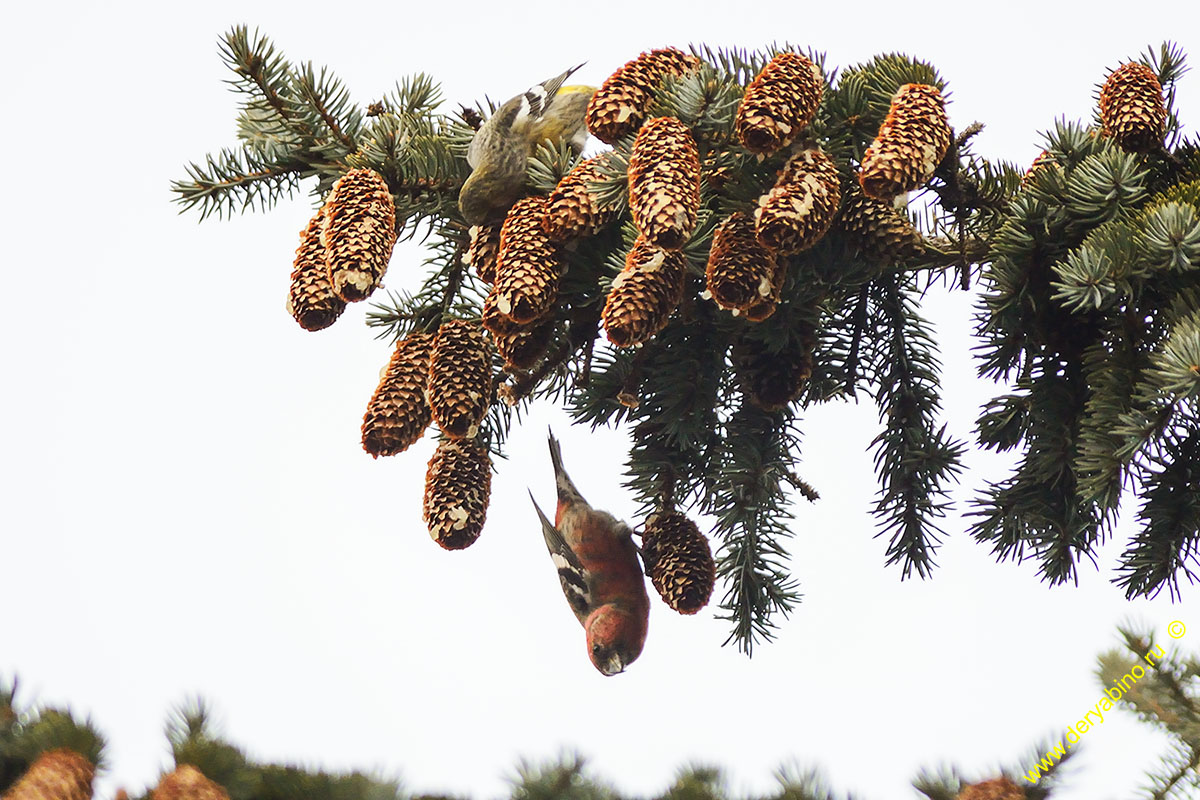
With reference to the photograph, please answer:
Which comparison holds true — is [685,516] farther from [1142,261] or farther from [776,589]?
[1142,261]

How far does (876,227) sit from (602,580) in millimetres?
363

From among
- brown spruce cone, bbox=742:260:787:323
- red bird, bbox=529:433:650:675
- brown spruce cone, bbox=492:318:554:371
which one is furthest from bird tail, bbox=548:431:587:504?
brown spruce cone, bbox=742:260:787:323

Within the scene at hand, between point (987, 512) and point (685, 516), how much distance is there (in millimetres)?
219

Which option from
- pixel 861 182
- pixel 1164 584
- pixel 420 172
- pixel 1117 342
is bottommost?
pixel 1164 584

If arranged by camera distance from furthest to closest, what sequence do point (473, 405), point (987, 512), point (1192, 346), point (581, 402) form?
point (581, 402) → point (987, 512) → point (473, 405) → point (1192, 346)

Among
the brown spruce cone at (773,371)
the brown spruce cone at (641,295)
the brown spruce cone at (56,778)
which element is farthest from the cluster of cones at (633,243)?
the brown spruce cone at (56,778)

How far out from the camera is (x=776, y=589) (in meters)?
1.06

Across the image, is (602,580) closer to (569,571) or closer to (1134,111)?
(569,571)

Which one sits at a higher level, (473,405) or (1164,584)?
(473,405)

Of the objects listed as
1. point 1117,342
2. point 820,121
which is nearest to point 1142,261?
point 1117,342

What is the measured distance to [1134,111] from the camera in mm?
953

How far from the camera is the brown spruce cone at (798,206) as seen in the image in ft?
2.59

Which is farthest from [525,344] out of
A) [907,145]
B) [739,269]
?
[907,145]

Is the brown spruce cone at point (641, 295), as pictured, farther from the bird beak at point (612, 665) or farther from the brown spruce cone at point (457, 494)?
the bird beak at point (612, 665)
